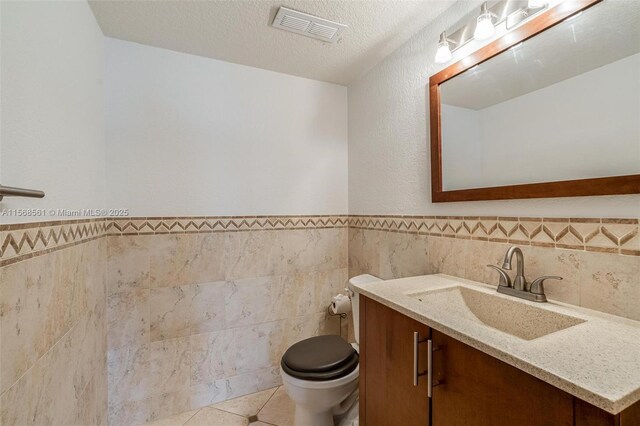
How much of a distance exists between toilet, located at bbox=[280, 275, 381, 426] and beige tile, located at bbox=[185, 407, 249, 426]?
0.42 m

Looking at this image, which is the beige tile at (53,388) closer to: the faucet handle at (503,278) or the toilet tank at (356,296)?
the toilet tank at (356,296)

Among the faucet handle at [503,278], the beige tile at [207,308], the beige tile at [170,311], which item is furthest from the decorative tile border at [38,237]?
the faucet handle at [503,278]

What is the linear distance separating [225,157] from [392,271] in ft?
4.37

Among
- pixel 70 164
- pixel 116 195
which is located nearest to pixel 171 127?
pixel 116 195

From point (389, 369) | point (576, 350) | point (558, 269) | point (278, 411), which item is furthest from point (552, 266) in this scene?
point (278, 411)

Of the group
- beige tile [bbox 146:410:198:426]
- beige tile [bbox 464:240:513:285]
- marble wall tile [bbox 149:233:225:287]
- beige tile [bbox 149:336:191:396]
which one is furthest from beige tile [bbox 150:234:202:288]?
beige tile [bbox 464:240:513:285]

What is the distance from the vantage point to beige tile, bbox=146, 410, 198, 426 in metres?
1.62

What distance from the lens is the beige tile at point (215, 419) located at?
161 cm

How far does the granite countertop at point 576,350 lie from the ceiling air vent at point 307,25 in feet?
4.71

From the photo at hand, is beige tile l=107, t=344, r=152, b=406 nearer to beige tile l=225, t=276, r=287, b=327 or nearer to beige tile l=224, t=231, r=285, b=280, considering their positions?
beige tile l=225, t=276, r=287, b=327

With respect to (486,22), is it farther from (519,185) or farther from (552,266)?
(552,266)

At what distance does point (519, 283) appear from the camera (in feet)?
3.30

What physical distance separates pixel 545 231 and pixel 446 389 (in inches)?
26.2

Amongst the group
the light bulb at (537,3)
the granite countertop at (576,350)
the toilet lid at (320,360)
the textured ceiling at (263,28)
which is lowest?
the toilet lid at (320,360)
